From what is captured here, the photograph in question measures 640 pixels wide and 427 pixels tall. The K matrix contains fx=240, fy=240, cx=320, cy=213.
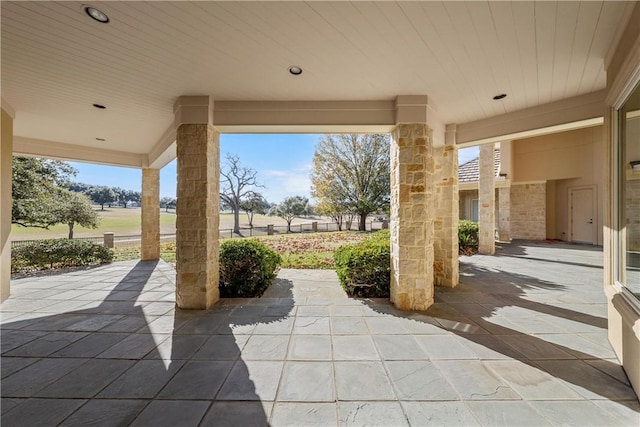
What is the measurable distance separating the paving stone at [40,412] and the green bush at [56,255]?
21.5 feet

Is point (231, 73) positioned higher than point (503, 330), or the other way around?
point (231, 73)

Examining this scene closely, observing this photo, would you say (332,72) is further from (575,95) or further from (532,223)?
(532,223)

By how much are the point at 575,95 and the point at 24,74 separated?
7845mm

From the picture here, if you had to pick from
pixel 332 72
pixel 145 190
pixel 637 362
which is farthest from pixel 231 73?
pixel 145 190

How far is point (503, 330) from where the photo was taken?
312 centimetres

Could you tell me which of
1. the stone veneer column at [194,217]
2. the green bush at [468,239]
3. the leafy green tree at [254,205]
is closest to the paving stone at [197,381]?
the stone veneer column at [194,217]

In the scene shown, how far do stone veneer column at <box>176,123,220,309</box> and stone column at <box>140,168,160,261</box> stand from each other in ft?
15.2

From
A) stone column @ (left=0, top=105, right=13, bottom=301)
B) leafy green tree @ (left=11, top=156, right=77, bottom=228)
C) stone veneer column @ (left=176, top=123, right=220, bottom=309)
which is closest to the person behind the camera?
stone veneer column @ (left=176, top=123, right=220, bottom=309)

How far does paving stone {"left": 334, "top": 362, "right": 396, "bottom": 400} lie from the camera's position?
2.04m

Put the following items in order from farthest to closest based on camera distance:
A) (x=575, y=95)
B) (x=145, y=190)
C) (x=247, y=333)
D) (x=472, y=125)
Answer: (x=145, y=190)
(x=472, y=125)
(x=575, y=95)
(x=247, y=333)

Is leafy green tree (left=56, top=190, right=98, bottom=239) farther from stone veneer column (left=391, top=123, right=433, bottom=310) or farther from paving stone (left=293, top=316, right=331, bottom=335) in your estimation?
stone veneer column (left=391, top=123, right=433, bottom=310)

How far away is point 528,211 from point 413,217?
1056 centimetres

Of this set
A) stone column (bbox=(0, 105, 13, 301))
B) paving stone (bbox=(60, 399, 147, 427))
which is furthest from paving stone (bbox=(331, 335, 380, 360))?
stone column (bbox=(0, 105, 13, 301))

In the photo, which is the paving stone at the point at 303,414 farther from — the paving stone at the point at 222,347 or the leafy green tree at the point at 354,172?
the leafy green tree at the point at 354,172
